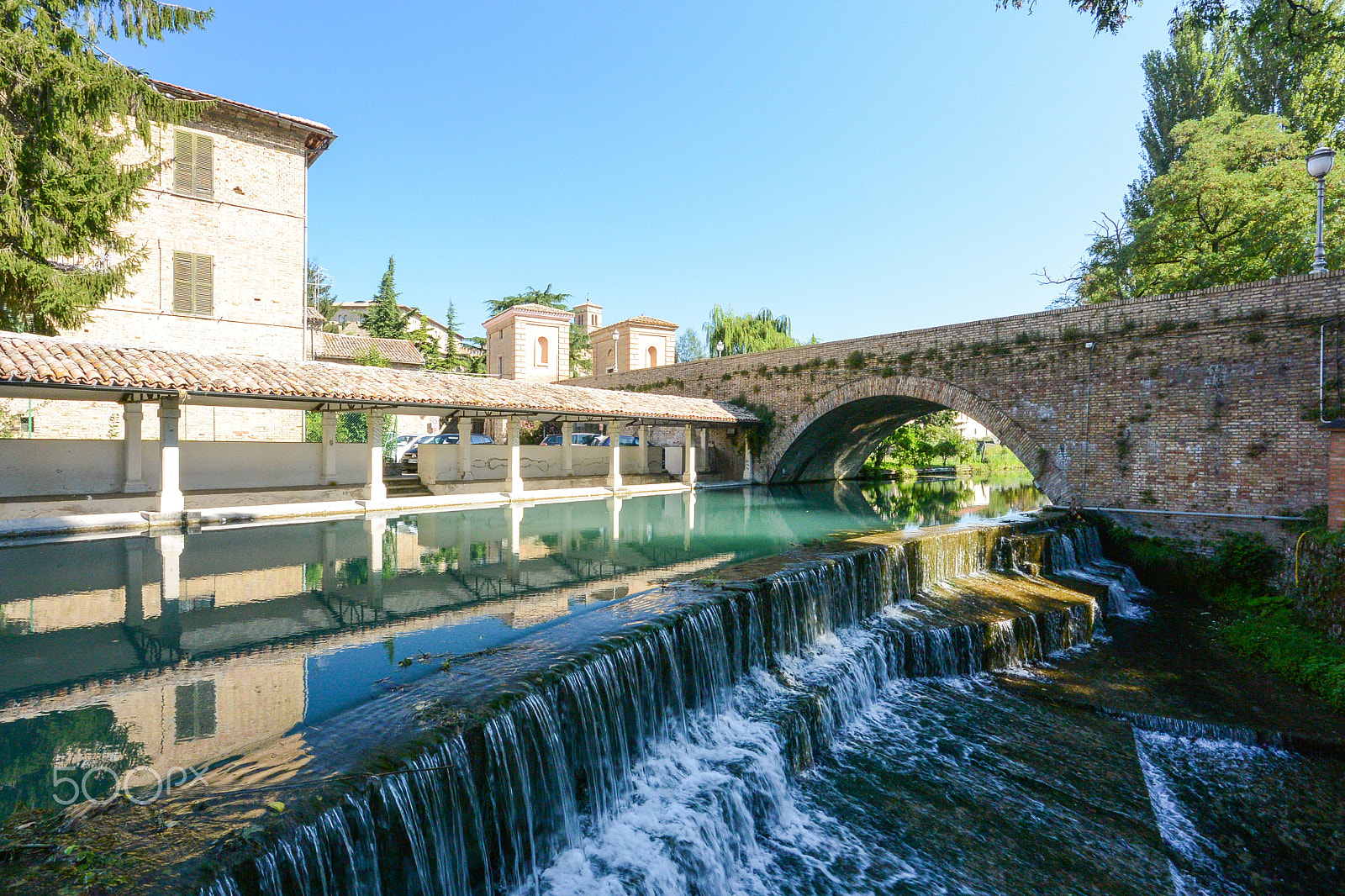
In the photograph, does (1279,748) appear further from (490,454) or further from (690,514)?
(490,454)

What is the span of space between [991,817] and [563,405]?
14187mm

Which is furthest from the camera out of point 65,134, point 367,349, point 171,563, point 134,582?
point 367,349

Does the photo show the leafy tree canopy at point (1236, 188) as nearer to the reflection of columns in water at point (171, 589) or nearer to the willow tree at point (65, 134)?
the reflection of columns in water at point (171, 589)

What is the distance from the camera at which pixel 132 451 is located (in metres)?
13.1

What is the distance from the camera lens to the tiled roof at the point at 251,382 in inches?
382

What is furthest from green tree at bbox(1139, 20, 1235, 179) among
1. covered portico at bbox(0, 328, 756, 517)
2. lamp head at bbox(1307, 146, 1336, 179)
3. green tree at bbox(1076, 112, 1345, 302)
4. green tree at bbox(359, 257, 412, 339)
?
green tree at bbox(359, 257, 412, 339)

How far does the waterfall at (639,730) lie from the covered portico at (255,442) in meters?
10.3

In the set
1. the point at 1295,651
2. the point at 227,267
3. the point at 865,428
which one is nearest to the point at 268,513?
the point at 227,267

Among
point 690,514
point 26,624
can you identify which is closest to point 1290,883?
point 26,624

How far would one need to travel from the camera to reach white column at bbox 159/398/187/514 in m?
11.4

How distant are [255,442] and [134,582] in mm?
9180

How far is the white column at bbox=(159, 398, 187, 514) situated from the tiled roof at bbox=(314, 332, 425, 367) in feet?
65.3

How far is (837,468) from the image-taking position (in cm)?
2652

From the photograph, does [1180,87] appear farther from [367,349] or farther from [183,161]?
[367,349]
